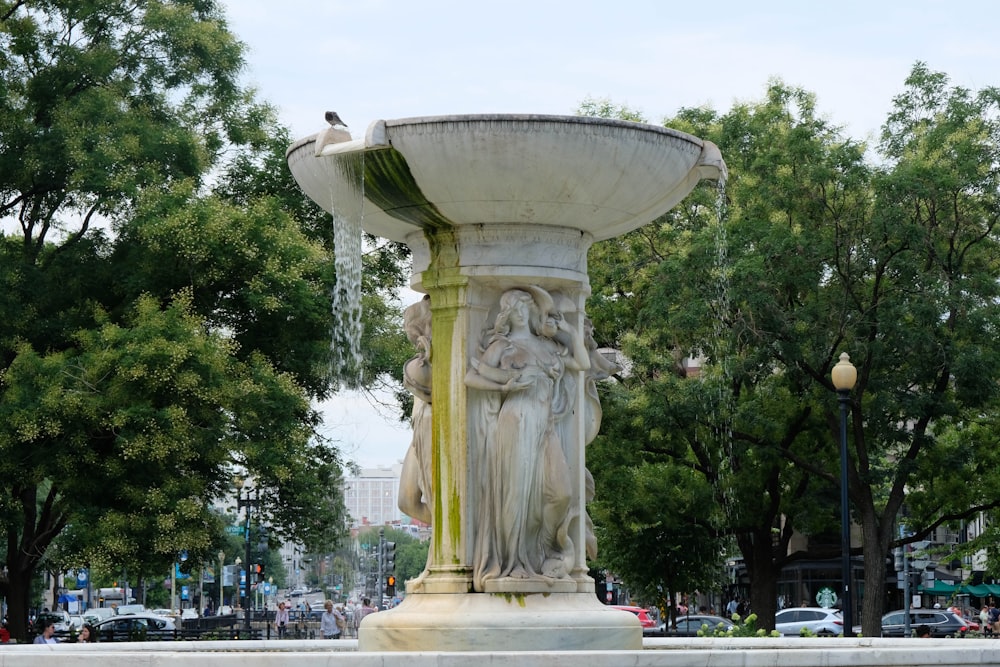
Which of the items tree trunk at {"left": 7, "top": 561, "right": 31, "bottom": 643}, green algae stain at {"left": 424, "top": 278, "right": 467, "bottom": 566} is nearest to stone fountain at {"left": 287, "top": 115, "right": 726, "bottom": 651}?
green algae stain at {"left": 424, "top": 278, "right": 467, "bottom": 566}

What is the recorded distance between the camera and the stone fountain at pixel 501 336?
1016cm

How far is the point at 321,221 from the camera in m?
27.0

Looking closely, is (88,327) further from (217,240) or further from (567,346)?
(567,346)

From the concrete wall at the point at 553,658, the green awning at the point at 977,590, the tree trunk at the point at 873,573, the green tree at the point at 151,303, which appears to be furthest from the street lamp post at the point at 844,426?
the green awning at the point at 977,590

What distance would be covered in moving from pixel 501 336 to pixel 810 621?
28687 mm

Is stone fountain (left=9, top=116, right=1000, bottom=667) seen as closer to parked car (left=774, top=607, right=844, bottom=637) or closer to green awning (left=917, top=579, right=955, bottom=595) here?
parked car (left=774, top=607, right=844, bottom=637)

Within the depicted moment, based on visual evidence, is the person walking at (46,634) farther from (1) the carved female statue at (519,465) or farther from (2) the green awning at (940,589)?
(2) the green awning at (940,589)

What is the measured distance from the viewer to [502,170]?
33.6ft

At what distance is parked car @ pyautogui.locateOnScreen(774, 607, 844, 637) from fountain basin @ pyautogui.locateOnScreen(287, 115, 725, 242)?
25.8 m

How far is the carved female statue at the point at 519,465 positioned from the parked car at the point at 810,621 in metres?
25.5

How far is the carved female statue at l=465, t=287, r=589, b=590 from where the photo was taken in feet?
35.0

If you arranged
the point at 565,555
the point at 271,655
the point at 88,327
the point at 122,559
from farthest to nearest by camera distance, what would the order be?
the point at 88,327 → the point at 122,559 → the point at 565,555 → the point at 271,655

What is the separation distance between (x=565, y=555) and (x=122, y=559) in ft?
43.7

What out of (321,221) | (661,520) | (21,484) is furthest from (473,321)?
(661,520)
